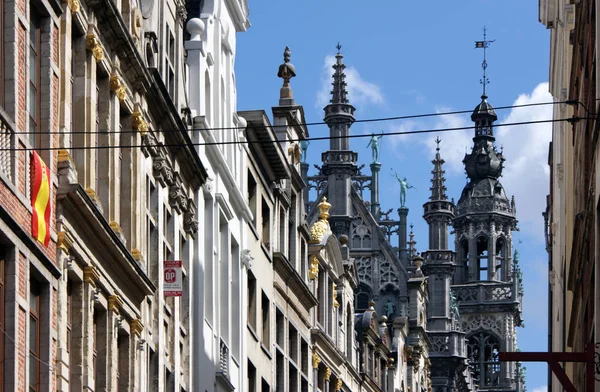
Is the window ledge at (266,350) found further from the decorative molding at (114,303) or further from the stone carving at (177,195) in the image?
the decorative molding at (114,303)

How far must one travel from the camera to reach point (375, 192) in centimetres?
13612

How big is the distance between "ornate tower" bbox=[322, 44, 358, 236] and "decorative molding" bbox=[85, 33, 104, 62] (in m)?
92.3

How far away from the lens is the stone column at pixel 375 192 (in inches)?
5335

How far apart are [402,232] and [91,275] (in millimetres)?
100304

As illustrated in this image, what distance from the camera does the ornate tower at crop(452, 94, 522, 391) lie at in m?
156

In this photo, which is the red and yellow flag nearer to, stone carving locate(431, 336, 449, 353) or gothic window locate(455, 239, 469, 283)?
stone carving locate(431, 336, 449, 353)

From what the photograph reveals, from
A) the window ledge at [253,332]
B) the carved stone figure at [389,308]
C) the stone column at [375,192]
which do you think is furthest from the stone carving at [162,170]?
the stone column at [375,192]

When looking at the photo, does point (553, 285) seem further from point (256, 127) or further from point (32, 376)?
point (32, 376)

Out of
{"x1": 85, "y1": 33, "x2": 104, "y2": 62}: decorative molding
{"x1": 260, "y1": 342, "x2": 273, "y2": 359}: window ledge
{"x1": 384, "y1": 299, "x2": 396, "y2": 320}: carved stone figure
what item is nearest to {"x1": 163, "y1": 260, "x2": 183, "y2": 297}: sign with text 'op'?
{"x1": 85, "y1": 33, "x2": 104, "y2": 62}: decorative molding

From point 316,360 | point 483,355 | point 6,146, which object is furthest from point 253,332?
point 483,355

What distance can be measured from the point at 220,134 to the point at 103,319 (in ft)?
52.3

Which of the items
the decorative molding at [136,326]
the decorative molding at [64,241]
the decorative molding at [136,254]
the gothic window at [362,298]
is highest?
the gothic window at [362,298]

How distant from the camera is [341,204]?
13138cm

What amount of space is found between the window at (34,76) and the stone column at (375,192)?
102 meters
